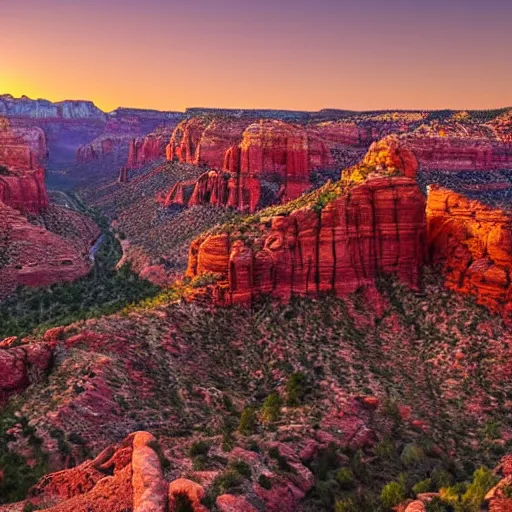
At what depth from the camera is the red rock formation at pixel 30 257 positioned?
66.6m

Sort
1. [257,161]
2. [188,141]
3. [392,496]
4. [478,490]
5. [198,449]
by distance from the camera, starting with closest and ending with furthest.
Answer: [478,490] < [392,496] < [198,449] < [257,161] < [188,141]

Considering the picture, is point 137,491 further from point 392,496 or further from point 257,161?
point 257,161

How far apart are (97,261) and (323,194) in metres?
50.4

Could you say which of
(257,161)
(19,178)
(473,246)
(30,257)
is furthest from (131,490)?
(19,178)

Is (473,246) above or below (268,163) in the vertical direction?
below

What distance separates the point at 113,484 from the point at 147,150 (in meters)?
147

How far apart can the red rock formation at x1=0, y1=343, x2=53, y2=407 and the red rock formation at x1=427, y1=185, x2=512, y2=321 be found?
87.1ft

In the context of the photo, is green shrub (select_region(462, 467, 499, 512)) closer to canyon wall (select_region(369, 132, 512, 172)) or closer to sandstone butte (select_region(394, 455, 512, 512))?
sandstone butte (select_region(394, 455, 512, 512))

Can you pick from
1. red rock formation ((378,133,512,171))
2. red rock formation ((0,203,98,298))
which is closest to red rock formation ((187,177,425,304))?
red rock formation ((0,203,98,298))

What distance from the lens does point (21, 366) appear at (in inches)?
1200

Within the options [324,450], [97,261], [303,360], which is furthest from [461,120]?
[324,450]

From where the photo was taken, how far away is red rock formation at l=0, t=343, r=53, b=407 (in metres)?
30.0

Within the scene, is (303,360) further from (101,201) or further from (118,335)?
(101,201)

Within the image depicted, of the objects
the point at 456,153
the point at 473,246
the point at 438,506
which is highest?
the point at 456,153
